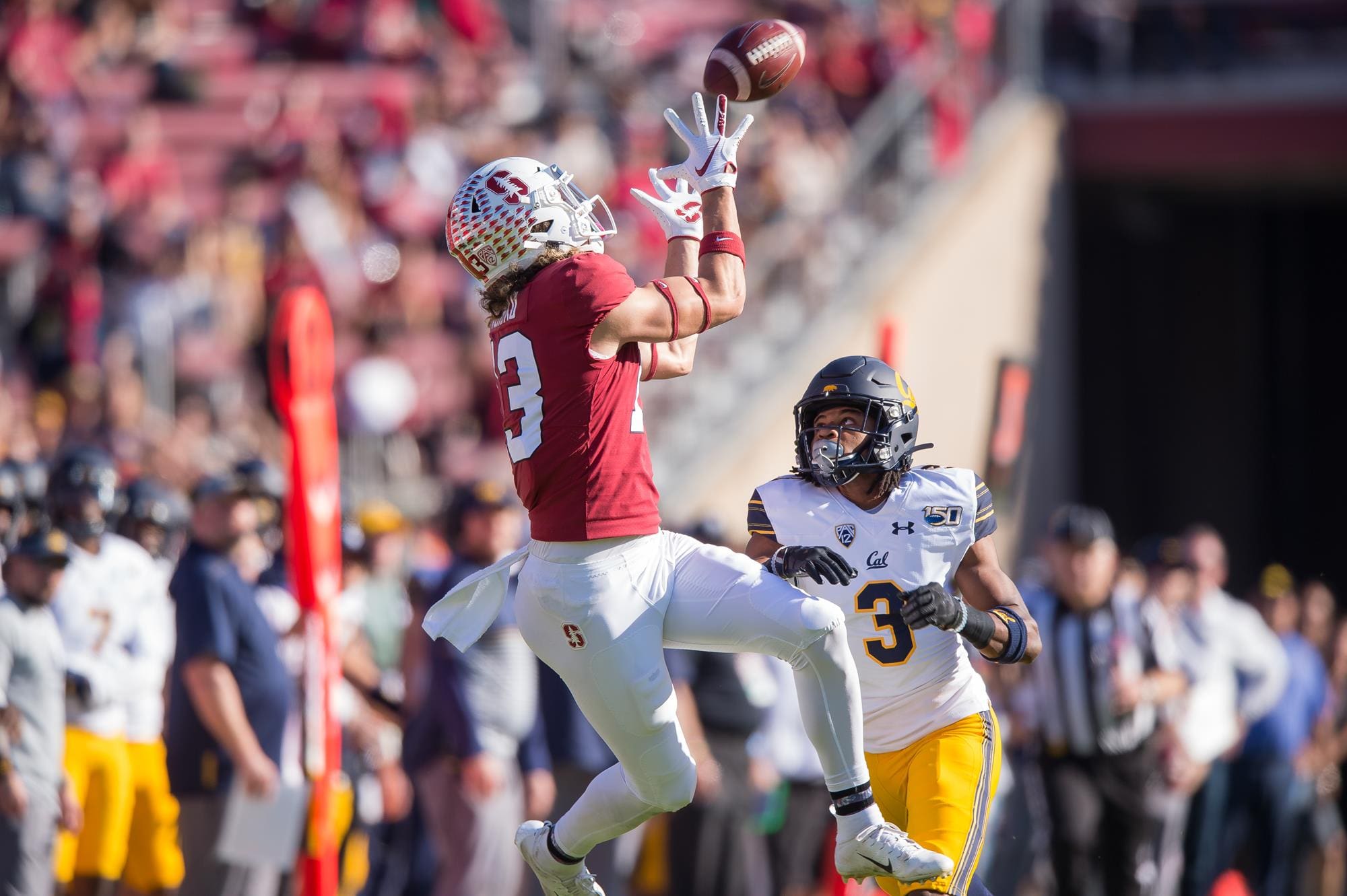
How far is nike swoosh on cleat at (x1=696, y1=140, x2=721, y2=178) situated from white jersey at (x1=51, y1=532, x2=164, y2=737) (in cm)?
314

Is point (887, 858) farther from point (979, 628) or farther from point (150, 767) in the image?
point (150, 767)

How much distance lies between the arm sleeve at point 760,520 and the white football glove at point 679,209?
31.5 inches

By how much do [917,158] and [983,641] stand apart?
30.3ft

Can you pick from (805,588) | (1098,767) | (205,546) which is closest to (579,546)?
(805,588)

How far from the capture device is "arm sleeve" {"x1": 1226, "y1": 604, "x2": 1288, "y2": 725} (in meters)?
9.37

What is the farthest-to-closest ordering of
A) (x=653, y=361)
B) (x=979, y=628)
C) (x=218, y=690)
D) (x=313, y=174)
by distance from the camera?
(x=313, y=174)
(x=218, y=690)
(x=653, y=361)
(x=979, y=628)

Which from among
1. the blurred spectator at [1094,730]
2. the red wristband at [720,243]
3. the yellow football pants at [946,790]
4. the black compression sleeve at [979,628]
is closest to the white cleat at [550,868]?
the yellow football pants at [946,790]

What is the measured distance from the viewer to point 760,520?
5.30 metres

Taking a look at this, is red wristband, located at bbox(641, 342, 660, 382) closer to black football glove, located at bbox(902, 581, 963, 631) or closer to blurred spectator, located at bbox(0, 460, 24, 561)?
black football glove, located at bbox(902, 581, 963, 631)

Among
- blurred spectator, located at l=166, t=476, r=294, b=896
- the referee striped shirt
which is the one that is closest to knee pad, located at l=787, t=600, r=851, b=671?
blurred spectator, located at l=166, t=476, r=294, b=896

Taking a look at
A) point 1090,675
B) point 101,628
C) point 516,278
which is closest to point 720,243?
point 516,278

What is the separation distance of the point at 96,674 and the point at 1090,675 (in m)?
4.03

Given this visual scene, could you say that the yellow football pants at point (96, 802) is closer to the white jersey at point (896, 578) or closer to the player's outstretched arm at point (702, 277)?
the white jersey at point (896, 578)

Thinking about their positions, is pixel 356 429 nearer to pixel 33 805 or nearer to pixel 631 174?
pixel 631 174
